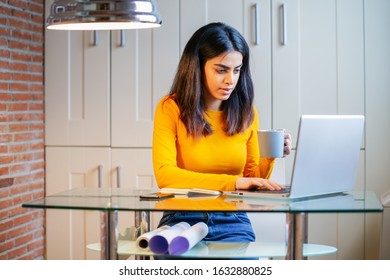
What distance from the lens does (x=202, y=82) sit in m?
2.98

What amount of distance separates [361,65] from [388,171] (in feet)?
1.98

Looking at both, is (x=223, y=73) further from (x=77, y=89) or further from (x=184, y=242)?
(x=77, y=89)

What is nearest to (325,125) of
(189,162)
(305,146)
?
(305,146)

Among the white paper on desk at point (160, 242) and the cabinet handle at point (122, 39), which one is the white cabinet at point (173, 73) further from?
the white paper on desk at point (160, 242)

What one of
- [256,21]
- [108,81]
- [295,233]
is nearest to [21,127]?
[108,81]

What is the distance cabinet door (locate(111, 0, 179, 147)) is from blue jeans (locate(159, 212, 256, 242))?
1.61m

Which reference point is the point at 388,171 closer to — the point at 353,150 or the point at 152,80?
the point at 152,80

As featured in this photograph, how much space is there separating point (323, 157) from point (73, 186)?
2344 millimetres

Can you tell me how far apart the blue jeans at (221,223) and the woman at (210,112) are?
0.09 m

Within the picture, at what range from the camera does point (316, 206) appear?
6.95 ft

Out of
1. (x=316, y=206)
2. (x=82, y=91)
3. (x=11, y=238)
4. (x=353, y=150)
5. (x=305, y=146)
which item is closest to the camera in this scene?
(x=316, y=206)

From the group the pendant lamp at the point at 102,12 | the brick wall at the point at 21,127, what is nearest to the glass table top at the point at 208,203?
the pendant lamp at the point at 102,12

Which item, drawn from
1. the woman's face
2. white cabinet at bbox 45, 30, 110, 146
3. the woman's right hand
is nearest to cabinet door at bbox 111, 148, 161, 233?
white cabinet at bbox 45, 30, 110, 146

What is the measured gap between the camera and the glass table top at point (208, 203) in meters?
2.07
